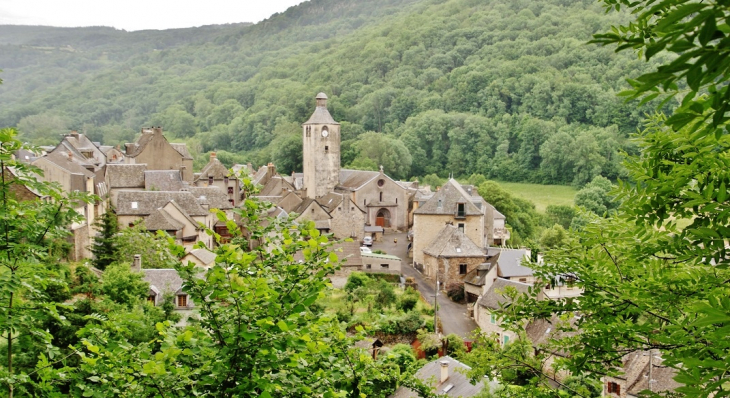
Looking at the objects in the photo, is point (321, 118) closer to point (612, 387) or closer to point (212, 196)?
point (212, 196)

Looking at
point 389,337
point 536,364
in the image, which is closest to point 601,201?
point 389,337

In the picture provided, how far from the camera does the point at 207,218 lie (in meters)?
41.5

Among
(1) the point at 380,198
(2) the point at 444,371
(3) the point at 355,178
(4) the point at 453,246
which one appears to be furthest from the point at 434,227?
(2) the point at 444,371

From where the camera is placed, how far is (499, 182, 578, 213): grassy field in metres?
80.3

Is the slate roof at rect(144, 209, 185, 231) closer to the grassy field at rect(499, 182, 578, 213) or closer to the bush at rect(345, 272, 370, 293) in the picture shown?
the bush at rect(345, 272, 370, 293)

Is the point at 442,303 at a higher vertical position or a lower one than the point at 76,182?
lower

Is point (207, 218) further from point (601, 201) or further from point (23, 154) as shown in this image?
point (601, 201)

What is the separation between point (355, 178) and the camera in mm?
62219

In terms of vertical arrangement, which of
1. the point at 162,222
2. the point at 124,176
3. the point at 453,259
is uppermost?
the point at 124,176

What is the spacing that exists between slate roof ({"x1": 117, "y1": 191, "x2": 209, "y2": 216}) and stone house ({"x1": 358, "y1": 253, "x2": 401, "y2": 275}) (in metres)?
11.4

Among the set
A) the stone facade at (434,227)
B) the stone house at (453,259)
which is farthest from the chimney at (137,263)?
Result: the stone facade at (434,227)

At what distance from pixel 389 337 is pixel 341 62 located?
13166 centimetres

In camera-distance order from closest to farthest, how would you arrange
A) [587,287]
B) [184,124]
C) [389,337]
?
[587,287], [389,337], [184,124]

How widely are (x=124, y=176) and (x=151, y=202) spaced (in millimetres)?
7182
